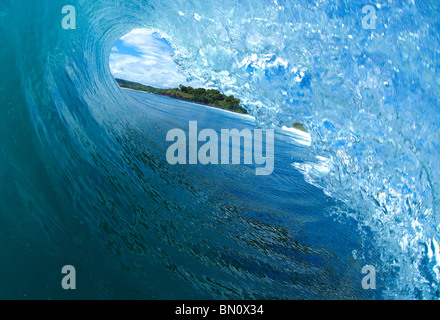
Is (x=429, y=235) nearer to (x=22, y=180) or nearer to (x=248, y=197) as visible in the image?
(x=248, y=197)

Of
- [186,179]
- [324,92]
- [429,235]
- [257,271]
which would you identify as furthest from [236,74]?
[429,235]

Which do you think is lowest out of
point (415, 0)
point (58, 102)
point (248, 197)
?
point (248, 197)

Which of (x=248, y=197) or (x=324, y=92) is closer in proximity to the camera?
(x=324, y=92)

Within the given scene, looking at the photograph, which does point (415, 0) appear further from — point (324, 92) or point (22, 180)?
point (22, 180)

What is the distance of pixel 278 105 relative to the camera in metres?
6.21

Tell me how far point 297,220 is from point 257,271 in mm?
2387

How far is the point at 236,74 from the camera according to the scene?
635 cm

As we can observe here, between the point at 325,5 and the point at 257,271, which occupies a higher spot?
the point at 325,5

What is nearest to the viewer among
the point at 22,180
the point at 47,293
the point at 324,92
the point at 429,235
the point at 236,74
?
the point at 47,293

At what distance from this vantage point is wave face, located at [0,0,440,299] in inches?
160

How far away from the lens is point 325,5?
522 cm

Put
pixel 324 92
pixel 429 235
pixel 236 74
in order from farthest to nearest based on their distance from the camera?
pixel 236 74 → pixel 324 92 → pixel 429 235

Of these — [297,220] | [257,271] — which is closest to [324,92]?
[297,220]

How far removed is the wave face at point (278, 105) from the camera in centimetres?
407
